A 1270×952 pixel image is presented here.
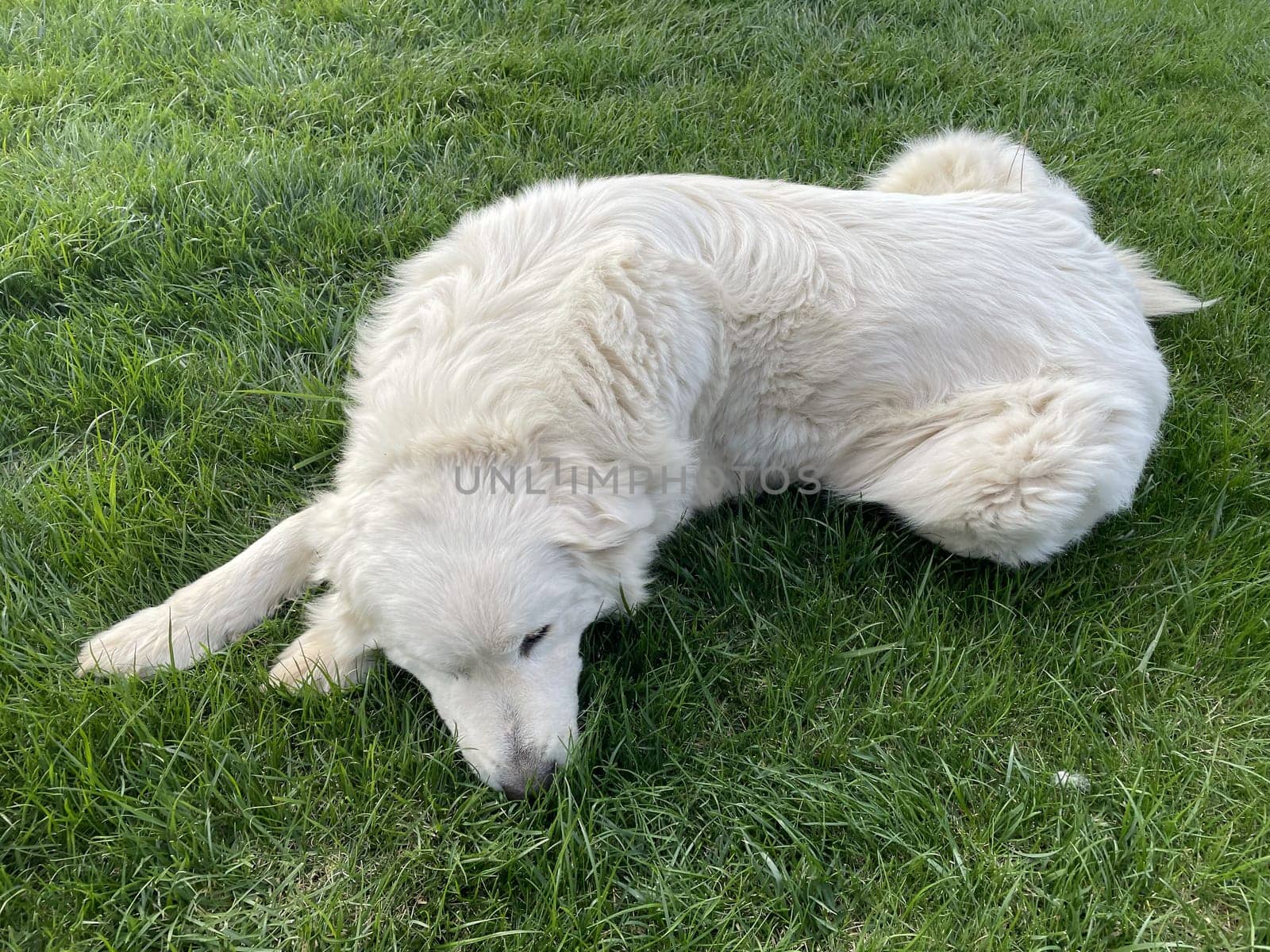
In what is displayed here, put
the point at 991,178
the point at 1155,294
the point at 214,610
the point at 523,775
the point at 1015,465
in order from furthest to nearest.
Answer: the point at 1155,294 → the point at 991,178 → the point at 1015,465 → the point at 214,610 → the point at 523,775

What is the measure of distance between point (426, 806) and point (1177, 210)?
436 cm

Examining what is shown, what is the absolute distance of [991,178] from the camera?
10.2ft

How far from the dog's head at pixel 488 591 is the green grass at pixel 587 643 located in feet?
0.50

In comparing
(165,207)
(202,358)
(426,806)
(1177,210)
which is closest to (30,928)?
(426,806)

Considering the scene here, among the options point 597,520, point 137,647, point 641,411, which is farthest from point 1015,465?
point 137,647

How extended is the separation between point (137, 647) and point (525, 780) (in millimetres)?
1105

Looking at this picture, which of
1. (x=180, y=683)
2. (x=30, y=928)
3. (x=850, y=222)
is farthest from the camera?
(x=850, y=222)

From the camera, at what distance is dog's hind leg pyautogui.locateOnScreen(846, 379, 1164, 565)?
2338 millimetres

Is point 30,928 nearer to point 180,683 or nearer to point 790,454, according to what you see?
point 180,683

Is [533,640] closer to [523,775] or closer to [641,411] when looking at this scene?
[523,775]

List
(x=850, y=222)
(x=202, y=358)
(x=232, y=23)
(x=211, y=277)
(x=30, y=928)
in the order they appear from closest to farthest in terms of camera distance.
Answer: (x=30, y=928)
(x=850, y=222)
(x=202, y=358)
(x=211, y=277)
(x=232, y=23)

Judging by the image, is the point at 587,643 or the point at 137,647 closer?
the point at 137,647

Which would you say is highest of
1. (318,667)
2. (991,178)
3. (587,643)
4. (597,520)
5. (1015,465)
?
(991,178)

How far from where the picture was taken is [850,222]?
101 inches
